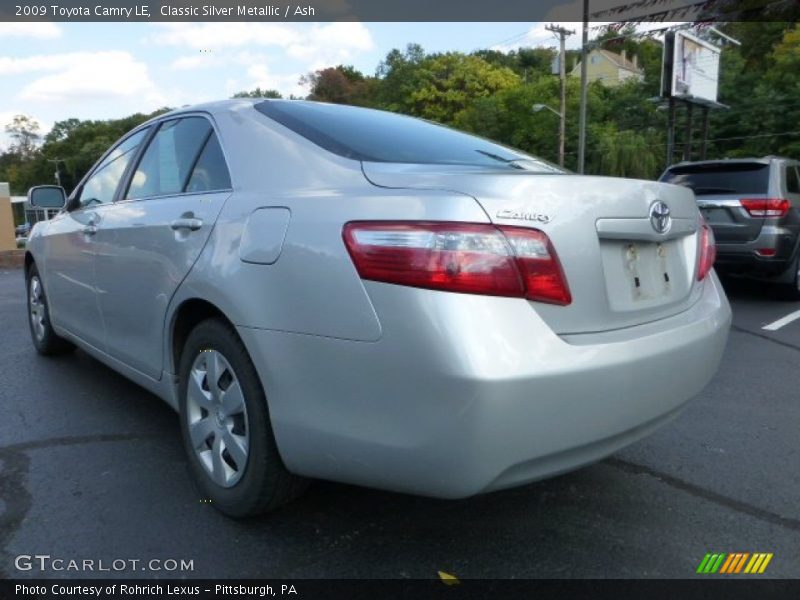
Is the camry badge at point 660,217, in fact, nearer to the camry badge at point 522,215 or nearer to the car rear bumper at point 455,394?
the car rear bumper at point 455,394

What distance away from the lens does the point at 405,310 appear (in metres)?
1.83

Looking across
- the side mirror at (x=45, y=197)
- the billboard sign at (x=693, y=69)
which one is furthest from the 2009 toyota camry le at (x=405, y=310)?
the billboard sign at (x=693, y=69)

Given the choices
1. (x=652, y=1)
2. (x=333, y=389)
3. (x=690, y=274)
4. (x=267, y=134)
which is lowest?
(x=333, y=389)

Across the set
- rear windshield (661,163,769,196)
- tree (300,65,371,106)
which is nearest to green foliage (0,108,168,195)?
tree (300,65,371,106)

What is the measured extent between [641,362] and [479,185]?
745mm

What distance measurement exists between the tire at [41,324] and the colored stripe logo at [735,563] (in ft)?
13.7

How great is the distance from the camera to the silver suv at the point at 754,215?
7082 millimetres

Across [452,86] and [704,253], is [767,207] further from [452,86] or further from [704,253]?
[452,86]

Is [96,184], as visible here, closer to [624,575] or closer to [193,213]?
[193,213]

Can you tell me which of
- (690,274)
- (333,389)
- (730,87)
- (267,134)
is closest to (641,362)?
(690,274)

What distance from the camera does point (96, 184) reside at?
403 centimetres

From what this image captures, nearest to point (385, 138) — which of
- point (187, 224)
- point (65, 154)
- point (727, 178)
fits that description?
point (187, 224)

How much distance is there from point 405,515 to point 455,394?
101 cm

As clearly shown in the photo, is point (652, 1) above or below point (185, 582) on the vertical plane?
above
